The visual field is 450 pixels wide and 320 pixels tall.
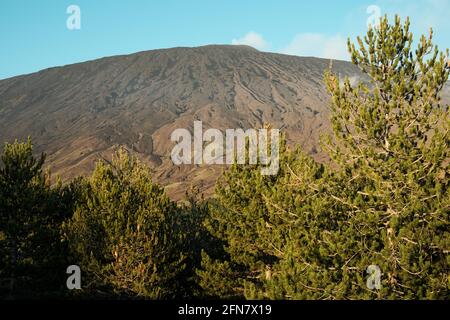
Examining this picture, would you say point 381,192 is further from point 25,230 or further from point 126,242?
point 25,230

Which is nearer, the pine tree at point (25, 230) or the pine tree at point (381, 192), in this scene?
the pine tree at point (381, 192)

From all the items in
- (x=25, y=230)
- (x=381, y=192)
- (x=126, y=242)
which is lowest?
(x=126, y=242)

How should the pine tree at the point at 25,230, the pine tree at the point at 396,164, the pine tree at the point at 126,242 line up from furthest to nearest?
the pine tree at the point at 25,230 → the pine tree at the point at 126,242 → the pine tree at the point at 396,164

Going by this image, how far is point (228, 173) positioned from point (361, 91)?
10.5 metres

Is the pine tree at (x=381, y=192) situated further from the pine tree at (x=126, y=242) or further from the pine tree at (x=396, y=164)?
the pine tree at (x=126, y=242)

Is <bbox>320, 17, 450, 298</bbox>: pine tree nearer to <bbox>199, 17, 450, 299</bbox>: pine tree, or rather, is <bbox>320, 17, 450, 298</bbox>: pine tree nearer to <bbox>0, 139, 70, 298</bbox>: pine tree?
<bbox>199, 17, 450, 299</bbox>: pine tree

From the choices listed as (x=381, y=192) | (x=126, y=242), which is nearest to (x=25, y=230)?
(x=126, y=242)

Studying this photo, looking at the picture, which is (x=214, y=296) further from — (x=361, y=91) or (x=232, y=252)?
(x=361, y=91)

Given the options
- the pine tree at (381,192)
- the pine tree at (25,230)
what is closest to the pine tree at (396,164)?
the pine tree at (381,192)

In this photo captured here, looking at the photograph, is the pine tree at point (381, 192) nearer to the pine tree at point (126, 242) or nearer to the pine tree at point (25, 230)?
the pine tree at point (126, 242)

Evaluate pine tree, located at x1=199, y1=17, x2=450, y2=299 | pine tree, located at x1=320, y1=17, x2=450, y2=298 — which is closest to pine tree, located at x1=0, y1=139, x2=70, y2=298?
pine tree, located at x1=199, y1=17, x2=450, y2=299

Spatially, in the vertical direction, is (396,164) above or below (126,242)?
above

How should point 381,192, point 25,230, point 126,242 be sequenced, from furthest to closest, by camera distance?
1. point 25,230
2. point 126,242
3. point 381,192

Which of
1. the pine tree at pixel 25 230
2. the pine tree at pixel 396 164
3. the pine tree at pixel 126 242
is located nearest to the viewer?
the pine tree at pixel 396 164
